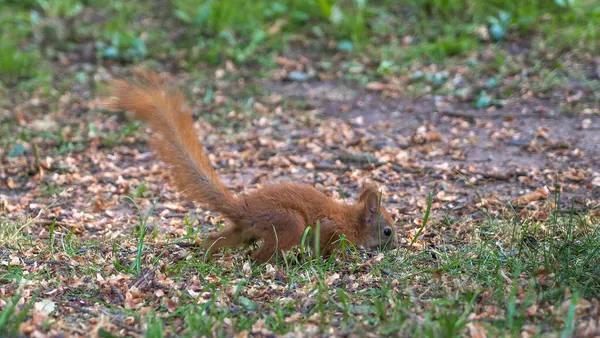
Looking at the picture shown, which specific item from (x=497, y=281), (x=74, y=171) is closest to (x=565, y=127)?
(x=497, y=281)

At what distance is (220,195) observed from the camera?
12.9 feet

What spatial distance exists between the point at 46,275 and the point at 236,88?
392 cm

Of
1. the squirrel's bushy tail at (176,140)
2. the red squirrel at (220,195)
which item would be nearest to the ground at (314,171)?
the red squirrel at (220,195)

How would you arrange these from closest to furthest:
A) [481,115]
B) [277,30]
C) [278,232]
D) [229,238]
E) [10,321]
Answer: [10,321], [278,232], [229,238], [481,115], [277,30]

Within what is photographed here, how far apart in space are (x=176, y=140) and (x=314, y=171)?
172 cm

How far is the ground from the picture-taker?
323 cm

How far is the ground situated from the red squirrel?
0.46 feet

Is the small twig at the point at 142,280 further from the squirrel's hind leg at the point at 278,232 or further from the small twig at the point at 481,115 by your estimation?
the small twig at the point at 481,115

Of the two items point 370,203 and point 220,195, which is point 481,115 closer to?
point 370,203

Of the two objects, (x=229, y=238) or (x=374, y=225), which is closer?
(x=229, y=238)

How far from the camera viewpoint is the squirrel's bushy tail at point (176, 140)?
3949 millimetres

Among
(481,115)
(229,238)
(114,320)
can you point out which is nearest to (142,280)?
(114,320)

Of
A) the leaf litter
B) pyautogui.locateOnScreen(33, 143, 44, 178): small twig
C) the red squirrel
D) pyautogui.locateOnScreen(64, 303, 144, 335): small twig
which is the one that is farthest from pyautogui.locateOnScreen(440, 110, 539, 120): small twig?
pyautogui.locateOnScreen(64, 303, 144, 335): small twig

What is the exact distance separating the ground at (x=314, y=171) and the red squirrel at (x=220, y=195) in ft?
0.46
